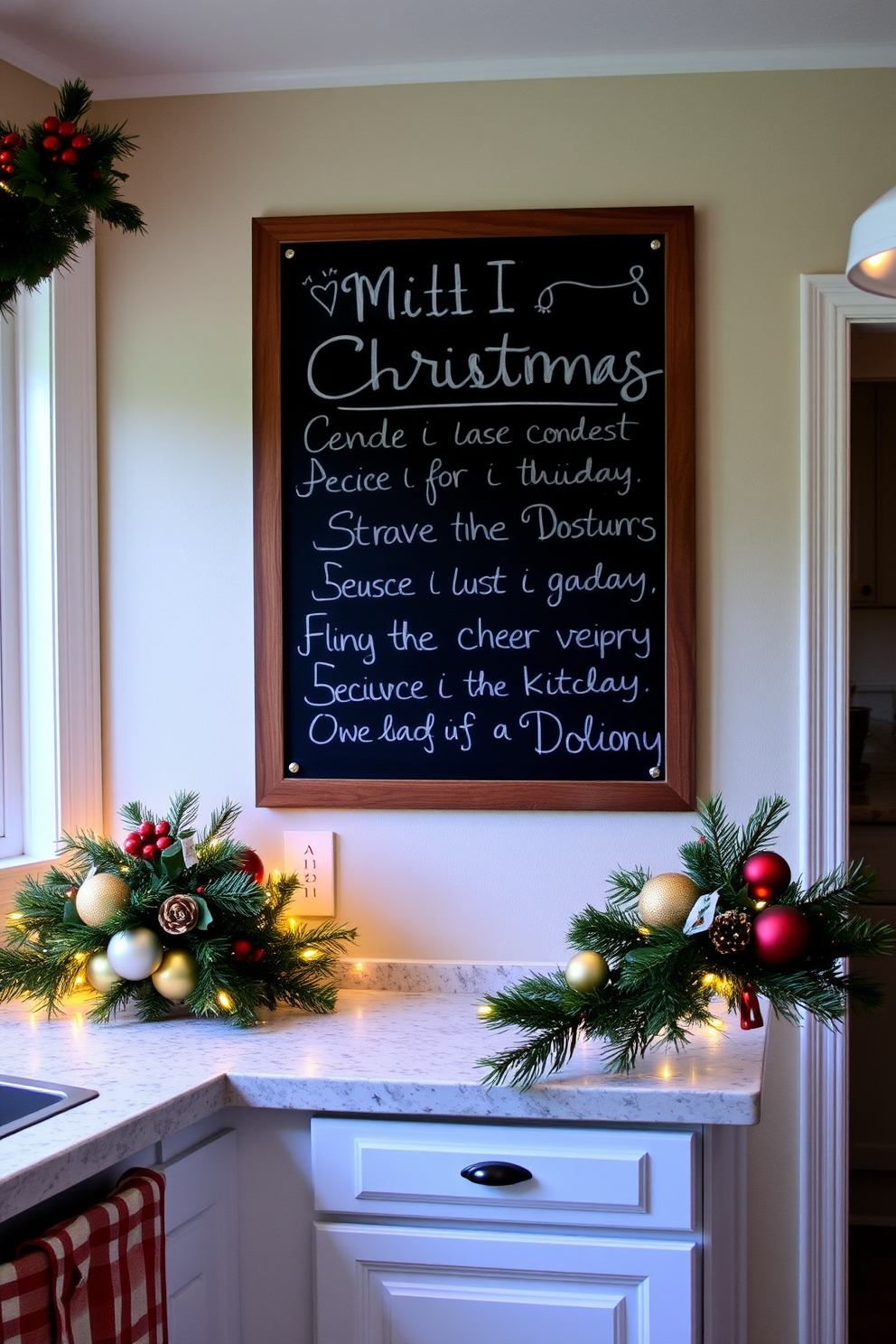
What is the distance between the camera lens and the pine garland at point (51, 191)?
5.21ft

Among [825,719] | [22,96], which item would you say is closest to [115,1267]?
[825,719]

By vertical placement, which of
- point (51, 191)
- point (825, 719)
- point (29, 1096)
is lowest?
point (29, 1096)

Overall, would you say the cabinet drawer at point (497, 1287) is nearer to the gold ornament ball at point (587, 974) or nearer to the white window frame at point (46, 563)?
the gold ornament ball at point (587, 974)

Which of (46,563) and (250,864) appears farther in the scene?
(46,563)

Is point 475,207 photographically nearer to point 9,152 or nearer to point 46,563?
point 9,152

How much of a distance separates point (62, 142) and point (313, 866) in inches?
49.0

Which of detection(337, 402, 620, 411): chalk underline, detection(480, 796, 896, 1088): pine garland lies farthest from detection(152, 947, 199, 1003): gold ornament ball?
detection(337, 402, 620, 411): chalk underline

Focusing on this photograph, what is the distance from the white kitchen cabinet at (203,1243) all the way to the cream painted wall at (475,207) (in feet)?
1.94

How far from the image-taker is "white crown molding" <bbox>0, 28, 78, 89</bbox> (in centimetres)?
200

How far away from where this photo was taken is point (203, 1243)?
1.56 m

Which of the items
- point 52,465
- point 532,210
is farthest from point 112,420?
point 532,210

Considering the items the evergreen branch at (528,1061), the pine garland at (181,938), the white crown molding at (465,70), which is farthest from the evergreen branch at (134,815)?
the white crown molding at (465,70)

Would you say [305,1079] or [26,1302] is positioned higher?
[305,1079]

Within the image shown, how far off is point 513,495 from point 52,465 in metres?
0.84
